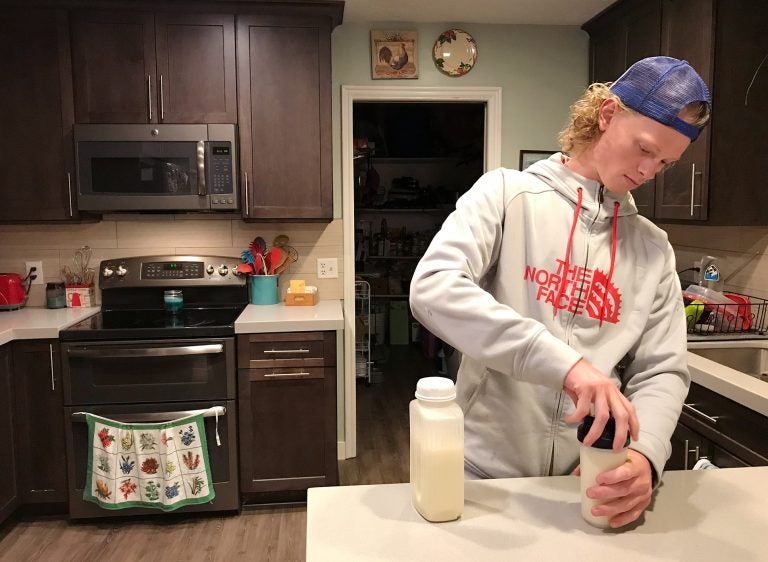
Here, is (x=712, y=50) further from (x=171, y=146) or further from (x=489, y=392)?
(x=171, y=146)

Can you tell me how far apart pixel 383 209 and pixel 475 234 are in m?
4.55

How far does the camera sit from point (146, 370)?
8.74 feet

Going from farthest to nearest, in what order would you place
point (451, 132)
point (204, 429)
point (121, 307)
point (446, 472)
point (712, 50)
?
point (451, 132) < point (121, 307) < point (204, 429) < point (712, 50) < point (446, 472)

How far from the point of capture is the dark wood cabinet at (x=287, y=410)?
2740 mm

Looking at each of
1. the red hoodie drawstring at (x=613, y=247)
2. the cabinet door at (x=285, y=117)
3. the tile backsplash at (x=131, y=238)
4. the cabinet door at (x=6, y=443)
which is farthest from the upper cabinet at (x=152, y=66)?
the red hoodie drawstring at (x=613, y=247)

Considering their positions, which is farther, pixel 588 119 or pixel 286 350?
pixel 286 350

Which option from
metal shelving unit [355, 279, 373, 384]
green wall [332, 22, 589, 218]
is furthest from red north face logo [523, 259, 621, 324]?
metal shelving unit [355, 279, 373, 384]

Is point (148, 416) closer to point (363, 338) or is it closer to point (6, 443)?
point (6, 443)

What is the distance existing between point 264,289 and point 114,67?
1240 mm

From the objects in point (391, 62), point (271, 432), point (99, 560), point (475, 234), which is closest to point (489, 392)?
point (475, 234)

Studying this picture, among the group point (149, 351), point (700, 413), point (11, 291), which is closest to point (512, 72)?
point (700, 413)

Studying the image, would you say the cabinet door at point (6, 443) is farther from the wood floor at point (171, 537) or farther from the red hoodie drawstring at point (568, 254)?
the red hoodie drawstring at point (568, 254)

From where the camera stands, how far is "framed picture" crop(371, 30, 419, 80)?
321 cm

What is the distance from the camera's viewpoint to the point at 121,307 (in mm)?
3188
